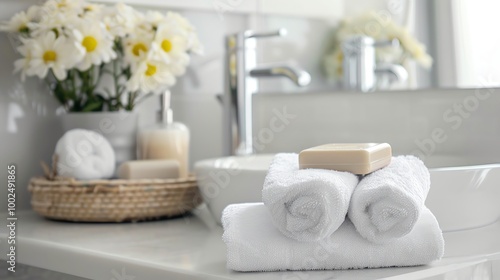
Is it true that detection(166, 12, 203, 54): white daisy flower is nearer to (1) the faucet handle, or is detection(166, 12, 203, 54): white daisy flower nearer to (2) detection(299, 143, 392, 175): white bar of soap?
(1) the faucet handle

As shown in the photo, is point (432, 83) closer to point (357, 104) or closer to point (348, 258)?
point (357, 104)

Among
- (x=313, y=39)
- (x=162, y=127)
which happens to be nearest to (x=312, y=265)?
(x=162, y=127)

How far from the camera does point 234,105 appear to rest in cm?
168

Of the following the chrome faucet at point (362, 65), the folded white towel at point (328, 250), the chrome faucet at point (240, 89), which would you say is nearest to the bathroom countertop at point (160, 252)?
the folded white towel at point (328, 250)

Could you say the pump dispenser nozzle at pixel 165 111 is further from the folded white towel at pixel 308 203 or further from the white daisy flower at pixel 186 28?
the folded white towel at pixel 308 203

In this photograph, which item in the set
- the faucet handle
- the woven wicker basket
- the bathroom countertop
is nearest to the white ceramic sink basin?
the bathroom countertop

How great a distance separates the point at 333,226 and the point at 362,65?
2.88ft

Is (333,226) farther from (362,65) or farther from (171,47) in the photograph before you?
(362,65)

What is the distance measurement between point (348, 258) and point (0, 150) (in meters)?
0.87

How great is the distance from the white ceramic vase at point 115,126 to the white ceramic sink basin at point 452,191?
315 mm

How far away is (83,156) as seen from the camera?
1.42 m

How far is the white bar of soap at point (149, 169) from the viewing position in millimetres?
1420

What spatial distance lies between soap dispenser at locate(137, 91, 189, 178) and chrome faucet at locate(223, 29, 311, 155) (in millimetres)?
146

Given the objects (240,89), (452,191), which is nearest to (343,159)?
(452,191)
